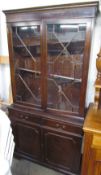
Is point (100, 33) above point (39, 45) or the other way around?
above

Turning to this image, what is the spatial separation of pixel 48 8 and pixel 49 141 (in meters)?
1.39

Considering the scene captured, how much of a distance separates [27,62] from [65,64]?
0.45m

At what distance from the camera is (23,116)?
6.04 ft

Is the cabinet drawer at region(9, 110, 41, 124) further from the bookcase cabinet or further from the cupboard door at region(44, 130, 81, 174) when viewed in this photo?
the cupboard door at region(44, 130, 81, 174)

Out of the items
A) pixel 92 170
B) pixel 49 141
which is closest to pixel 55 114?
pixel 49 141

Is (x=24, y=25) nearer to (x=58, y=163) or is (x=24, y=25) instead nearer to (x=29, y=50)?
(x=29, y=50)

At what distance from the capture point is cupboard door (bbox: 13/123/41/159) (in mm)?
1836

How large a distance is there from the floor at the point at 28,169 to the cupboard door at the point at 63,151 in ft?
0.42

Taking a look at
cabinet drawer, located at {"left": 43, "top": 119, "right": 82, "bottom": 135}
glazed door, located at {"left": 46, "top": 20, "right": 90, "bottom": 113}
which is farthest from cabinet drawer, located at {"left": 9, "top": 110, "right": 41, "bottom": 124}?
glazed door, located at {"left": 46, "top": 20, "right": 90, "bottom": 113}

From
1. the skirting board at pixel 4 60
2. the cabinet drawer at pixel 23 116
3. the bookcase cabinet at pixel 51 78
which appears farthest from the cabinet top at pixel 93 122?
the skirting board at pixel 4 60

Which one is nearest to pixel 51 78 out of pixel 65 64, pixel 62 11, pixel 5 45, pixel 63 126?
pixel 65 64

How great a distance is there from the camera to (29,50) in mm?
1666

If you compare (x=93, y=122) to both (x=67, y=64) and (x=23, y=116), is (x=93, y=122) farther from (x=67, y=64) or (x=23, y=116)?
(x=23, y=116)

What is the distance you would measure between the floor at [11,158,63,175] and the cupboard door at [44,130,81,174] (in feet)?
0.42
